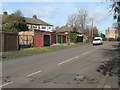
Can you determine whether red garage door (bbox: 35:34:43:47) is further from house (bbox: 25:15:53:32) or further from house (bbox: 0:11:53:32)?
house (bbox: 25:15:53:32)

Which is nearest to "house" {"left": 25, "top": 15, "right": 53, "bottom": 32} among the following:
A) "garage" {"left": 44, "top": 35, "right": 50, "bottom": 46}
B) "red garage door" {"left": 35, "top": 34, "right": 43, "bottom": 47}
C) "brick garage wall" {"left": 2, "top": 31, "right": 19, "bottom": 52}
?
"garage" {"left": 44, "top": 35, "right": 50, "bottom": 46}

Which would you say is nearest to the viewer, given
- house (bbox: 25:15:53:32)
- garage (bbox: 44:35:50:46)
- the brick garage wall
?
the brick garage wall

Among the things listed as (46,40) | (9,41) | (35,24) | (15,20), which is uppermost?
(35,24)

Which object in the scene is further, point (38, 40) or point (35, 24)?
point (35, 24)

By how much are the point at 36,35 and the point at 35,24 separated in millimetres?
30299

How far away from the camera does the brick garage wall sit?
21141mm

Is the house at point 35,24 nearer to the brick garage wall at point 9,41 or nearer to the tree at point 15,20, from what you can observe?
the tree at point 15,20

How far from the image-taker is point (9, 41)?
2195 centimetres

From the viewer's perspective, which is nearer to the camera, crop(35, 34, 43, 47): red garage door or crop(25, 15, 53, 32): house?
crop(35, 34, 43, 47): red garage door

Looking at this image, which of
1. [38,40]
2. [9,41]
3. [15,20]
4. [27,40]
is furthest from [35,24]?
[9,41]

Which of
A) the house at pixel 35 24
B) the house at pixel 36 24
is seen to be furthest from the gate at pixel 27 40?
the house at pixel 36 24

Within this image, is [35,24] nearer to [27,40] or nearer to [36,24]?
[36,24]

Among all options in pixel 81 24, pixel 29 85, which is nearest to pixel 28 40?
pixel 29 85

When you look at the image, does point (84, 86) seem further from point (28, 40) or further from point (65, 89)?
point (28, 40)
